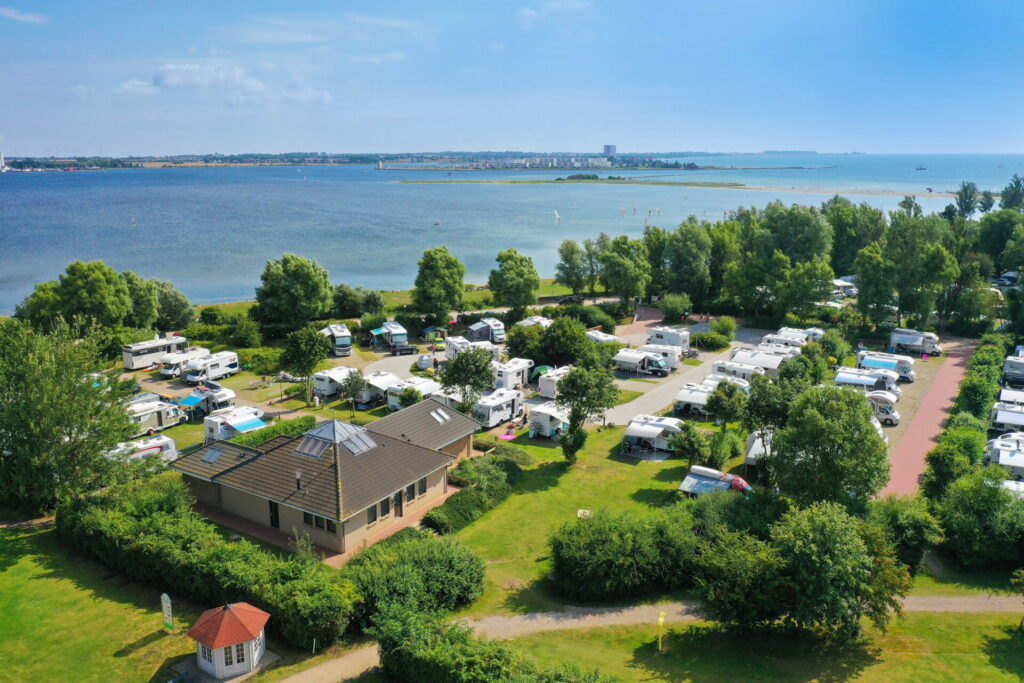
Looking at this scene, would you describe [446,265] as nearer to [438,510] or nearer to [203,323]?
[203,323]

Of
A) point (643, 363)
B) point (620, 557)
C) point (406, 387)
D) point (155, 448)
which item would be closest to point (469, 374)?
point (406, 387)

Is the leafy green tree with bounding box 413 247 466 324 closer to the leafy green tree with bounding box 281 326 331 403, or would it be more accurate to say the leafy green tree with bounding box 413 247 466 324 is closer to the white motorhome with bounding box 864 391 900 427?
the leafy green tree with bounding box 281 326 331 403

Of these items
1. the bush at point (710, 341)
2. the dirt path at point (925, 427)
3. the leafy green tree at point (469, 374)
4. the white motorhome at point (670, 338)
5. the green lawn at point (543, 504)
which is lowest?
the green lawn at point (543, 504)

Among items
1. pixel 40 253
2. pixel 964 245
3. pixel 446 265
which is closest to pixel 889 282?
pixel 964 245

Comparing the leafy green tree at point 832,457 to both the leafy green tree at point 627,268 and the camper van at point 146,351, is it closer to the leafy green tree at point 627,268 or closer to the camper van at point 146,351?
the leafy green tree at point 627,268

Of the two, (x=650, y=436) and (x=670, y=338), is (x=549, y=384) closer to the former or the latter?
(x=650, y=436)

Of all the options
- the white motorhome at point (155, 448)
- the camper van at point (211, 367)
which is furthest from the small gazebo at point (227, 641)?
the camper van at point (211, 367)

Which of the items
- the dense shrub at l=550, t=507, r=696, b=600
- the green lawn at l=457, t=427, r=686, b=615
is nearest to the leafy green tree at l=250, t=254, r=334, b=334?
the green lawn at l=457, t=427, r=686, b=615
